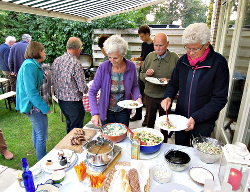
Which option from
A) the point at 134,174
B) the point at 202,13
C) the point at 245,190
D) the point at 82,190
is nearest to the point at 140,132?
the point at 134,174

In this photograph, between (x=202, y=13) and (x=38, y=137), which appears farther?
(x=202, y=13)

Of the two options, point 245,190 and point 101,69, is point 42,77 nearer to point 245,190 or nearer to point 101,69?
point 101,69

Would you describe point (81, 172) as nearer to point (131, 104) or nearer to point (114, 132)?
point (114, 132)

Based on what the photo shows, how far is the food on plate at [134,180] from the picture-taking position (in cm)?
125

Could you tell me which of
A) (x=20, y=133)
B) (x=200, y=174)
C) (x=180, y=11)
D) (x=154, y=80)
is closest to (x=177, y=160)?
(x=200, y=174)

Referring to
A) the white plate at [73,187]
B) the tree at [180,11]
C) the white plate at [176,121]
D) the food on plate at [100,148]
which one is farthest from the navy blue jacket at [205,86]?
the tree at [180,11]

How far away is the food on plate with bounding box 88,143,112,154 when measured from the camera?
1.52 meters

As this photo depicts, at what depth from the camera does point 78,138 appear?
1804mm

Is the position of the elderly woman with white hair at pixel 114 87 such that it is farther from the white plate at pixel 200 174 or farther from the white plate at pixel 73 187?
the white plate at pixel 200 174

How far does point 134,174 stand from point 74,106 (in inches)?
72.9

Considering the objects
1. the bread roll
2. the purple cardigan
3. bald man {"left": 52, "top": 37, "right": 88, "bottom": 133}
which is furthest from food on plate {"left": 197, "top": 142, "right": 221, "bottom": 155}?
bald man {"left": 52, "top": 37, "right": 88, "bottom": 133}

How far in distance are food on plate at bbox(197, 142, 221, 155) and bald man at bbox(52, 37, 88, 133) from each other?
184cm

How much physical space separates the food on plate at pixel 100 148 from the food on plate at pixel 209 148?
0.78 meters

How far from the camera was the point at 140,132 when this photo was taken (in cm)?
182
